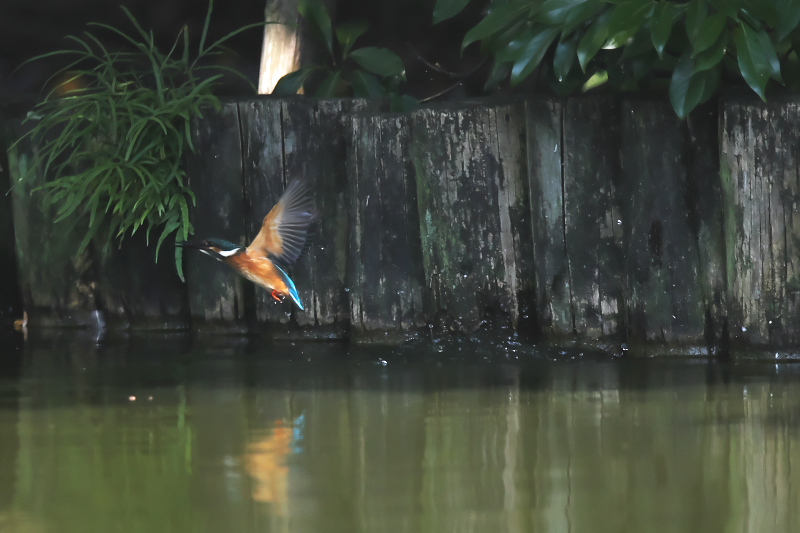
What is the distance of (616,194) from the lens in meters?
3.21

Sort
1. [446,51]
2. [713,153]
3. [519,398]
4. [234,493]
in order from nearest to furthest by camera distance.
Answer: [234,493] → [519,398] → [713,153] → [446,51]


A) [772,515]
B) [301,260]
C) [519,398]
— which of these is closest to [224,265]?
[301,260]

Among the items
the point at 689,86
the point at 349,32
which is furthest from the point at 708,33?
the point at 349,32

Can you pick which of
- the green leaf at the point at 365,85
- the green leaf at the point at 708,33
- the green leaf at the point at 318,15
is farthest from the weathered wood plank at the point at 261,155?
the green leaf at the point at 708,33

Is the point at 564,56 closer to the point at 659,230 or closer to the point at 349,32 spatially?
the point at 659,230

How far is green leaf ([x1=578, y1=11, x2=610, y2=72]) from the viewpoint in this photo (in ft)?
9.48

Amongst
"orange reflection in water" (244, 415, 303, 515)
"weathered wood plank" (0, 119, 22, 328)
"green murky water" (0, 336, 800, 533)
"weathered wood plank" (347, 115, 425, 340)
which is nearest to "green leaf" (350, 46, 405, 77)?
"weathered wood plank" (347, 115, 425, 340)

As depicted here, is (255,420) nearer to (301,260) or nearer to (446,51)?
(301,260)

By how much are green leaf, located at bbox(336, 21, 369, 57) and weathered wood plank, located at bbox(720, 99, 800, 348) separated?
148 centimetres

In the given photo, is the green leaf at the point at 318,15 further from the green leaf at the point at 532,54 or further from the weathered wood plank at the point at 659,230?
the weathered wood plank at the point at 659,230

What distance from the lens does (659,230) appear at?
3150 mm

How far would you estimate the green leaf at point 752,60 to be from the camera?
2.80m

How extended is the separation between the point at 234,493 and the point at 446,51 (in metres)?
3.27

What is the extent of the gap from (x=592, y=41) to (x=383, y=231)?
891mm
